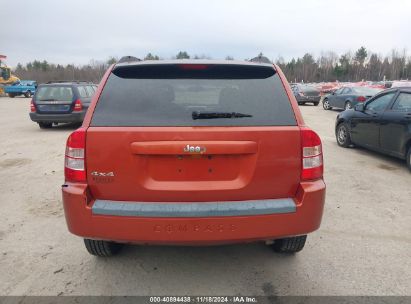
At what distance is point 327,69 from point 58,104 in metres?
110

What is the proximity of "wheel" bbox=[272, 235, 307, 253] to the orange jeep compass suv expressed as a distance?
54cm

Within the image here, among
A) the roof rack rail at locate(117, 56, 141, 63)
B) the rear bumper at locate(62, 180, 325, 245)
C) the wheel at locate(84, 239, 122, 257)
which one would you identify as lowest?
the wheel at locate(84, 239, 122, 257)

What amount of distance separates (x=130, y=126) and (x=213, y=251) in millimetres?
1629

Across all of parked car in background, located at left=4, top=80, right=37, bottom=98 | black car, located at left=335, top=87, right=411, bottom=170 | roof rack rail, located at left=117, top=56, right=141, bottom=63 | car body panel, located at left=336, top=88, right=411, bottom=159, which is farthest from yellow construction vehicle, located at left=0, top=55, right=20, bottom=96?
roof rack rail, located at left=117, top=56, right=141, bottom=63

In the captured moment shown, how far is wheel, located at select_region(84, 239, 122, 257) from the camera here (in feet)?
10.6

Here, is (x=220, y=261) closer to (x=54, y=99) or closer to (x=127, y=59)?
(x=127, y=59)

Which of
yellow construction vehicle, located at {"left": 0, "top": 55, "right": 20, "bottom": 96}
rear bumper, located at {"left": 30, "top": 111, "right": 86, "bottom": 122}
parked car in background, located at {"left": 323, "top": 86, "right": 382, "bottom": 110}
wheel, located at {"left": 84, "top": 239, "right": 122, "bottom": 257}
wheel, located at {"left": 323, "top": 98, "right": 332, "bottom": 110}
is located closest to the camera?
wheel, located at {"left": 84, "top": 239, "right": 122, "bottom": 257}

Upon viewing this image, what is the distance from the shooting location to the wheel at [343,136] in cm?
888

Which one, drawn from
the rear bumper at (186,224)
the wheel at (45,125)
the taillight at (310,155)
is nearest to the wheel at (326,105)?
the wheel at (45,125)

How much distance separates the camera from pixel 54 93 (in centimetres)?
1216

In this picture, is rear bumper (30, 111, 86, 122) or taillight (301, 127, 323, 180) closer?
taillight (301, 127, 323, 180)

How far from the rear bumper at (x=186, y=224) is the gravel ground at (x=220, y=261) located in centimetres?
57

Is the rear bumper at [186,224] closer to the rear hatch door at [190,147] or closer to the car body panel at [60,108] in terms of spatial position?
the rear hatch door at [190,147]

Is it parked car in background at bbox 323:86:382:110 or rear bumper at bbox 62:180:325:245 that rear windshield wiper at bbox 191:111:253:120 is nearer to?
rear bumper at bbox 62:180:325:245
